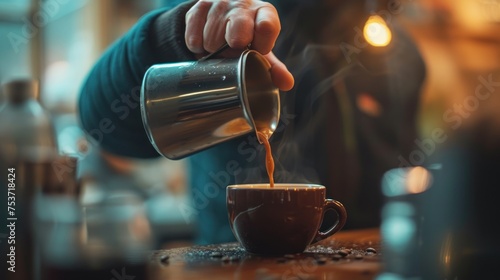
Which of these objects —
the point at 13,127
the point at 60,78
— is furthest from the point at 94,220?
the point at 60,78

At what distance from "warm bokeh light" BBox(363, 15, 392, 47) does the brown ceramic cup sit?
37.7 inches

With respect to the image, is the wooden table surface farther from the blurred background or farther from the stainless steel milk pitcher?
the blurred background

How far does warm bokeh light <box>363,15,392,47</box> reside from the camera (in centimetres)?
172

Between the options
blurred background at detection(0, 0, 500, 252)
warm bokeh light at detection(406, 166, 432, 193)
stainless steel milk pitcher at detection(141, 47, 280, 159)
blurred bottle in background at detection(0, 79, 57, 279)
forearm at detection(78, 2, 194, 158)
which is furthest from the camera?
blurred background at detection(0, 0, 500, 252)

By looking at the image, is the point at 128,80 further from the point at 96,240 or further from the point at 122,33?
the point at 122,33

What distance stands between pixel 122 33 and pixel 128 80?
1.17 metres

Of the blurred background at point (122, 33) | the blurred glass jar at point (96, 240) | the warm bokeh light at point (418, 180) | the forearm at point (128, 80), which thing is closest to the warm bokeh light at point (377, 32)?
the blurred background at point (122, 33)

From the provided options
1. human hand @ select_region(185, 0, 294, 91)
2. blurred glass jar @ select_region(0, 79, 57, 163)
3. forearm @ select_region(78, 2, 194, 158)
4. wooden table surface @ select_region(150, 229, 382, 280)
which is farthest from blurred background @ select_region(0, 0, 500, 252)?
wooden table surface @ select_region(150, 229, 382, 280)

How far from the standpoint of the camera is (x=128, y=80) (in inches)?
47.8

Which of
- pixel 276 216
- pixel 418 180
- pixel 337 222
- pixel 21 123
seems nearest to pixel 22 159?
pixel 21 123

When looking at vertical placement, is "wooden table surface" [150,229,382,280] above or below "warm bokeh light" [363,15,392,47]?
below

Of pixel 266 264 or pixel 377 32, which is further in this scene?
pixel 377 32

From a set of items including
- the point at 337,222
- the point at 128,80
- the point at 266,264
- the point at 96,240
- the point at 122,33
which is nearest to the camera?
the point at 96,240

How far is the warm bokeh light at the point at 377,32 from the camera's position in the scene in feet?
5.63
